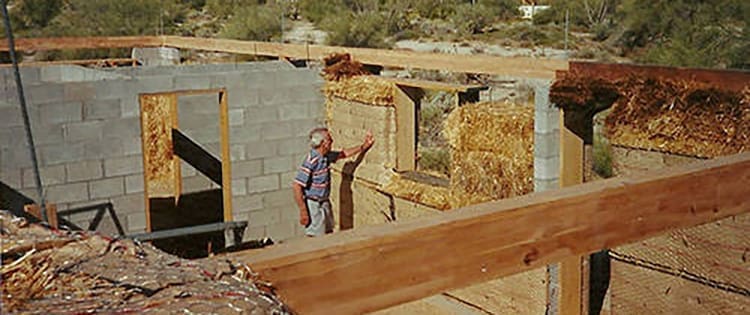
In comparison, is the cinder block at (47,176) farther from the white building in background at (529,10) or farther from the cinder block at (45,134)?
the white building in background at (529,10)

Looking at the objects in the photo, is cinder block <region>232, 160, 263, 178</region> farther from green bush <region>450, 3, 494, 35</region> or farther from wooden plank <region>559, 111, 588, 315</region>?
green bush <region>450, 3, 494, 35</region>

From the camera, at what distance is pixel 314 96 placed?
965 cm

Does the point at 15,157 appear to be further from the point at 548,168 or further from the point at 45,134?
the point at 548,168

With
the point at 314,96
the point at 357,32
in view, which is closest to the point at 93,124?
the point at 314,96

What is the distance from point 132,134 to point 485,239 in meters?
6.69

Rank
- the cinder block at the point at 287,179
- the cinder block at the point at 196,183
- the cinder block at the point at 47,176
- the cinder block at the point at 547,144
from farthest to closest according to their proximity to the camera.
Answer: the cinder block at the point at 196,183 → the cinder block at the point at 287,179 → the cinder block at the point at 47,176 → the cinder block at the point at 547,144

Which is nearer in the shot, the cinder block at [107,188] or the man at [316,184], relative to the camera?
the man at [316,184]

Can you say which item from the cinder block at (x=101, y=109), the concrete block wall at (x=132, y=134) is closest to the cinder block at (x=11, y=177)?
the concrete block wall at (x=132, y=134)

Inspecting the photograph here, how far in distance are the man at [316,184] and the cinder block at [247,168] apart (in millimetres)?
1125

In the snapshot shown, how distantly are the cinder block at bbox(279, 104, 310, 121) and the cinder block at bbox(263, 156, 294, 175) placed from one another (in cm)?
45

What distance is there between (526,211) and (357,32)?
27809 millimetres

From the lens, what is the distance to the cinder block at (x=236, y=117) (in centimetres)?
915

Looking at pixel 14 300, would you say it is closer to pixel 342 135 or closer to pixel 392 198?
pixel 392 198

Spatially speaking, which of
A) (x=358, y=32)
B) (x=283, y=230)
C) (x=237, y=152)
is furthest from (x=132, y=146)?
(x=358, y=32)
